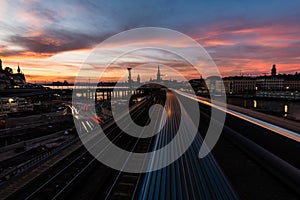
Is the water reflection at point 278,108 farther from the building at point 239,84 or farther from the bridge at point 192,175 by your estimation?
the building at point 239,84

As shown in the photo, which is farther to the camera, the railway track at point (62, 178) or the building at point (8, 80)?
the building at point (8, 80)

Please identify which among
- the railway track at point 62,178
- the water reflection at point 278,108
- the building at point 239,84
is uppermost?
the building at point 239,84

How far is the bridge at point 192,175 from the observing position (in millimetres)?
5184

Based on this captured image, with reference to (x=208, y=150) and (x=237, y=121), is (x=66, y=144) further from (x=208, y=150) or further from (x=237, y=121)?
(x=237, y=121)

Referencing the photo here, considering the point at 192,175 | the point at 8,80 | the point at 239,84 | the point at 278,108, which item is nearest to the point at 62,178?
the point at 192,175

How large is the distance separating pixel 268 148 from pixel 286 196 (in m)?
2.99

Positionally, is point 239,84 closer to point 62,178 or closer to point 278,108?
point 278,108

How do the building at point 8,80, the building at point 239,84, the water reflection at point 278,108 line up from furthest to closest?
the building at point 239,84 → the building at point 8,80 → the water reflection at point 278,108

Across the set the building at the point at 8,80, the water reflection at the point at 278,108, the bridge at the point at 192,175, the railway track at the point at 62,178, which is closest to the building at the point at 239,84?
the water reflection at the point at 278,108

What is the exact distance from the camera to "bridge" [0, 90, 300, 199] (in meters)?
5.18

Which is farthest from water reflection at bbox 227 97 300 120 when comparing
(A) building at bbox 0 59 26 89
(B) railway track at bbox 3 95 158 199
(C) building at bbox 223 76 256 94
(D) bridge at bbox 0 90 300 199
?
(A) building at bbox 0 59 26 89

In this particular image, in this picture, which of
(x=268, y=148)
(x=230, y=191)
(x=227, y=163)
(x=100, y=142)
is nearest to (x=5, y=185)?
(x=100, y=142)

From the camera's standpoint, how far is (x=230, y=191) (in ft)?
16.3

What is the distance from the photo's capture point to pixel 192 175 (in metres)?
5.98
